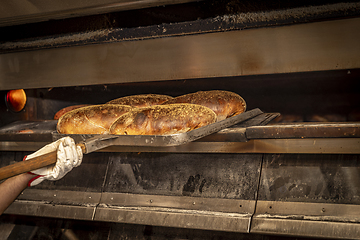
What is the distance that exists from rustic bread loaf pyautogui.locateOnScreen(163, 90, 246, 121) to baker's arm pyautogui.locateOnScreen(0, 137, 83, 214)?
30.4 inches

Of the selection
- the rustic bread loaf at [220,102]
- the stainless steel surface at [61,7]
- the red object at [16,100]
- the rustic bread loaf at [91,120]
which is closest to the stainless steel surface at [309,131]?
the rustic bread loaf at [220,102]

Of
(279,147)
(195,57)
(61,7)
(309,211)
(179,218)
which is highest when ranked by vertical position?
(61,7)

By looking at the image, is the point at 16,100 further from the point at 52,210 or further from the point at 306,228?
the point at 306,228

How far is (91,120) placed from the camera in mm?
1629

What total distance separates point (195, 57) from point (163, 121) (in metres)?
0.63

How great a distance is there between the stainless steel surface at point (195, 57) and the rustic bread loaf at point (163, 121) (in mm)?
487

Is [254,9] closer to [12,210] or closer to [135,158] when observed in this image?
[135,158]

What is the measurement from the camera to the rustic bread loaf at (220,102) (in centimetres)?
171

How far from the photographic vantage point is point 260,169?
66.7 inches

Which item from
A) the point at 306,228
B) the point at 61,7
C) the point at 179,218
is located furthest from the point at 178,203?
the point at 61,7

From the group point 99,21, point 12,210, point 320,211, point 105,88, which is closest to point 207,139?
point 320,211

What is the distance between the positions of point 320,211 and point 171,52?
47.8 inches

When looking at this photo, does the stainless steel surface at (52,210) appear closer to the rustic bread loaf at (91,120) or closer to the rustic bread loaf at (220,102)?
the rustic bread loaf at (91,120)

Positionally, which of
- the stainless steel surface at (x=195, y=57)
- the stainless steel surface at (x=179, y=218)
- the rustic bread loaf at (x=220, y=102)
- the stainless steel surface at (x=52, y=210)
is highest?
the stainless steel surface at (x=195, y=57)
